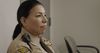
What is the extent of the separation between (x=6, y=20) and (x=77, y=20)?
6.17ft

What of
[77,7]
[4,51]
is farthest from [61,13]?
[4,51]

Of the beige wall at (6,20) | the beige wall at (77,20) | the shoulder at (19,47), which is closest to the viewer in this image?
the shoulder at (19,47)

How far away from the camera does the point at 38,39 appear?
112 cm

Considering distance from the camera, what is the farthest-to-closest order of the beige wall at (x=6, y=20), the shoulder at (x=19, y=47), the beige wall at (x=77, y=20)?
the beige wall at (x=77, y=20)
the beige wall at (x=6, y=20)
the shoulder at (x=19, y=47)

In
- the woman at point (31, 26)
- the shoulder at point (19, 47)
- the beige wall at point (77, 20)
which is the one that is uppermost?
the woman at point (31, 26)

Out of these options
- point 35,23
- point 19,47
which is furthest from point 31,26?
point 19,47

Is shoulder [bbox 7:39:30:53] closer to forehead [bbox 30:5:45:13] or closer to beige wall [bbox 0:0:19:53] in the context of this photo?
forehead [bbox 30:5:45:13]

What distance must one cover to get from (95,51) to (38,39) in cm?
220

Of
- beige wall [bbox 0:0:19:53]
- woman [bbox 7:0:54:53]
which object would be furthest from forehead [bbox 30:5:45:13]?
beige wall [bbox 0:0:19:53]

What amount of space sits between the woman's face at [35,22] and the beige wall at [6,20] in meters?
0.32

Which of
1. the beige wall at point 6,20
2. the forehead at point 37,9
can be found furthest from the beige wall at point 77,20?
the forehead at point 37,9

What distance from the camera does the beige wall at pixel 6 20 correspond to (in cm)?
134

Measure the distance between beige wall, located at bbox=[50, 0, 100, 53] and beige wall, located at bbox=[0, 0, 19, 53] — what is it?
1631mm

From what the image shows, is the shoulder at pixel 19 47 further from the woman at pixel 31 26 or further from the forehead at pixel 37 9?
the forehead at pixel 37 9
